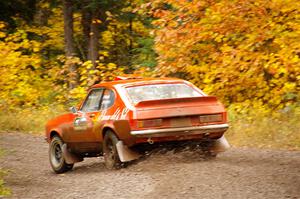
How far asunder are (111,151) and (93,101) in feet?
4.17

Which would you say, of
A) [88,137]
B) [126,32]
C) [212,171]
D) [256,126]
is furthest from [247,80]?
[126,32]

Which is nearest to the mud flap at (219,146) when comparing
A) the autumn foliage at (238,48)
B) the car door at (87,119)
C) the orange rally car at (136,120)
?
the orange rally car at (136,120)

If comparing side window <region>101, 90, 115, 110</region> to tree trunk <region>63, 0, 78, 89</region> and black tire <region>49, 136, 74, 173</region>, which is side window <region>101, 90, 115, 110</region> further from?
tree trunk <region>63, 0, 78, 89</region>

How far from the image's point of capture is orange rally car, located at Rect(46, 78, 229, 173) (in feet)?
33.2

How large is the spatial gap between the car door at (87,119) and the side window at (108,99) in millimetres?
114

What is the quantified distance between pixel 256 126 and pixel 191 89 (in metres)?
4.79

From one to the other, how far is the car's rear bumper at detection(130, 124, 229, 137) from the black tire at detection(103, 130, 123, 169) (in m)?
0.67

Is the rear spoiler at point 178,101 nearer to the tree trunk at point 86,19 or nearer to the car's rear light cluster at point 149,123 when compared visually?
the car's rear light cluster at point 149,123

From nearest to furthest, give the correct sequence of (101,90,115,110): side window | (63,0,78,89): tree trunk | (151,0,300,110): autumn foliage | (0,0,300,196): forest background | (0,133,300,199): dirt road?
(0,133,300,199): dirt road < (101,90,115,110): side window < (0,0,300,196): forest background < (151,0,300,110): autumn foliage < (63,0,78,89): tree trunk

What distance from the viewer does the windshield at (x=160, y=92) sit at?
35.8 ft

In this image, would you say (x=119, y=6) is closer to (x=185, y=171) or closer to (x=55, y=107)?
(x=55, y=107)

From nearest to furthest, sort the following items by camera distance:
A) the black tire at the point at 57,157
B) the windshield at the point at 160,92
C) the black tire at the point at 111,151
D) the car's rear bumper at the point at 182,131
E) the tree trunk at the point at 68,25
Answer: the car's rear bumper at the point at 182,131 → the black tire at the point at 111,151 → the windshield at the point at 160,92 → the black tire at the point at 57,157 → the tree trunk at the point at 68,25

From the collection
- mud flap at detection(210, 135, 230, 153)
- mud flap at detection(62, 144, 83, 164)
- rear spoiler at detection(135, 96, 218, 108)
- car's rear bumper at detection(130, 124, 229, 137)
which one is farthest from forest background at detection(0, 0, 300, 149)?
mud flap at detection(62, 144, 83, 164)

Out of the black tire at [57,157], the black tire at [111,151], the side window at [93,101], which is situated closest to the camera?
the black tire at [111,151]
